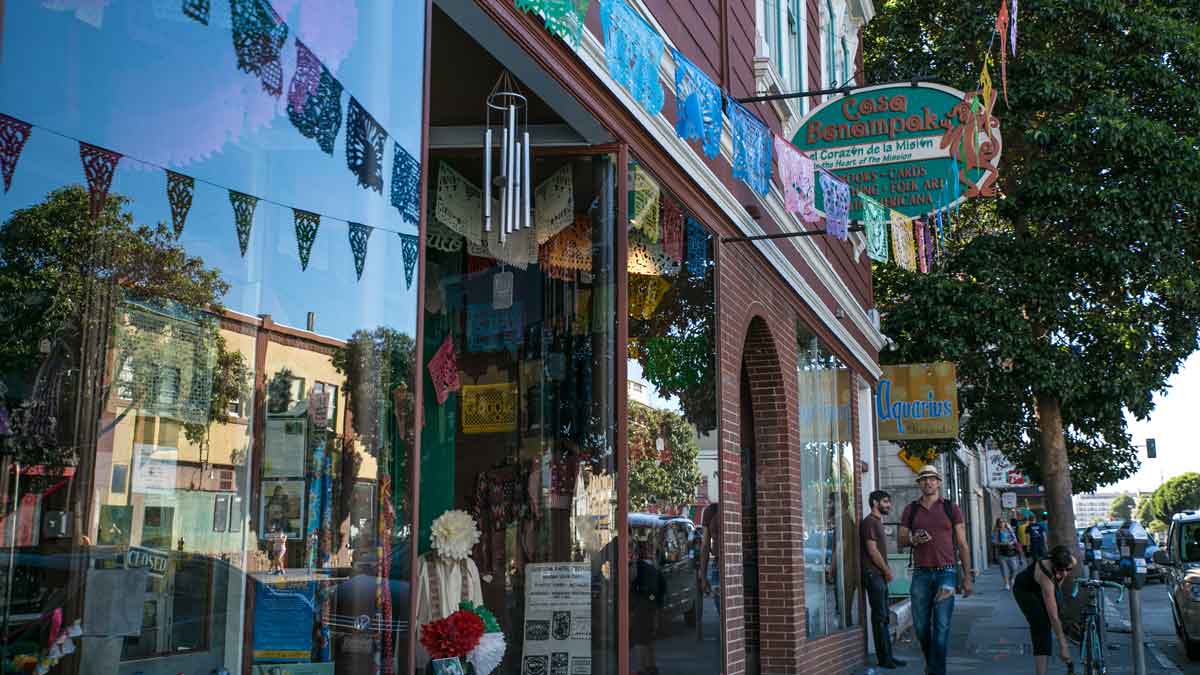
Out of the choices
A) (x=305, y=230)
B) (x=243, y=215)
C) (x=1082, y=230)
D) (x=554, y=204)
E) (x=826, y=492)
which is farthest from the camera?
(x=1082, y=230)

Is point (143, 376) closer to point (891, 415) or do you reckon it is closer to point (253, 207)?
point (253, 207)

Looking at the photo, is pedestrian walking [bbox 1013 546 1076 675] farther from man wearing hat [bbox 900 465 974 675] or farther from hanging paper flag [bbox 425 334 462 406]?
hanging paper flag [bbox 425 334 462 406]

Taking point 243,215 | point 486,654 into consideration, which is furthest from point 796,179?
point 243,215

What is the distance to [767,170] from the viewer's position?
9.09 m

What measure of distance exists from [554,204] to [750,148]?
186 centimetres

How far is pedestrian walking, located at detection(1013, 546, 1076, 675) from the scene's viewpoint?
9.93 meters

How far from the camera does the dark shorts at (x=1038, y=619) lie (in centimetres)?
1005

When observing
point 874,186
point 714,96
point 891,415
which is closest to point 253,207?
point 714,96

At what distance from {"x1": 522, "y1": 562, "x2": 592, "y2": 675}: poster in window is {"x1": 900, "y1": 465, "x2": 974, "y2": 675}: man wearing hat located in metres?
4.23

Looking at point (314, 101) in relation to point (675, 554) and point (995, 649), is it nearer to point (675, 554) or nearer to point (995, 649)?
point (675, 554)

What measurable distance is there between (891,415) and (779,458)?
6827 millimetres

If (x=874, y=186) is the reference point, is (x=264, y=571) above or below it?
below

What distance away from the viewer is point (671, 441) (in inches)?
343

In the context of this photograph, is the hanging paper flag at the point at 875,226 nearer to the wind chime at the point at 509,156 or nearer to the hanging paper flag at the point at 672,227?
the hanging paper flag at the point at 672,227
